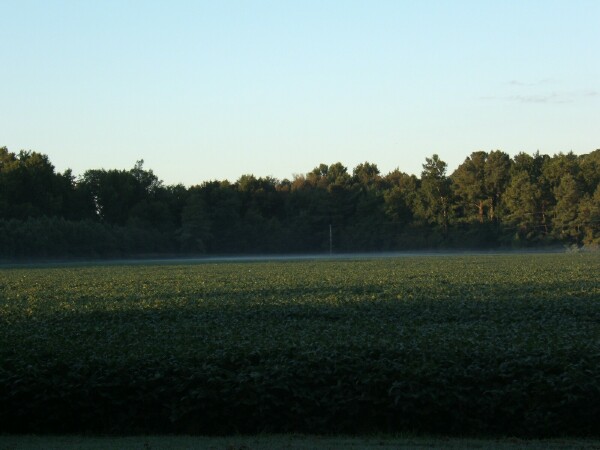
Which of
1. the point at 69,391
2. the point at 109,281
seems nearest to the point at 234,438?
the point at 69,391

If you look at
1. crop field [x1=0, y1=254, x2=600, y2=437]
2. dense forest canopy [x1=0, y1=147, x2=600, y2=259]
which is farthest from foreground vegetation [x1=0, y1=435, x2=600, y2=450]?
dense forest canopy [x1=0, y1=147, x2=600, y2=259]

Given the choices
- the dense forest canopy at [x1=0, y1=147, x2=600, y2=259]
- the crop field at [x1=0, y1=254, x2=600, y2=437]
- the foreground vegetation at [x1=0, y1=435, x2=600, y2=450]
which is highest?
the dense forest canopy at [x1=0, y1=147, x2=600, y2=259]

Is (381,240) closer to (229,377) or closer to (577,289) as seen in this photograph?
(577,289)

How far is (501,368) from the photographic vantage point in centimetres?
1008

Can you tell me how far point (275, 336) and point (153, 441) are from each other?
5.59 meters

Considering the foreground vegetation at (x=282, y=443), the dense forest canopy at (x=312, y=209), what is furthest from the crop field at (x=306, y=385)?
the dense forest canopy at (x=312, y=209)

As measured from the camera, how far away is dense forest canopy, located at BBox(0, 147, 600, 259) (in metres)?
100

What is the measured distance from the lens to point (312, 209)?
117 m

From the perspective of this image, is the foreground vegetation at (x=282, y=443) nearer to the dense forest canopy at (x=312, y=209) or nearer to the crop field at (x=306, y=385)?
the crop field at (x=306, y=385)

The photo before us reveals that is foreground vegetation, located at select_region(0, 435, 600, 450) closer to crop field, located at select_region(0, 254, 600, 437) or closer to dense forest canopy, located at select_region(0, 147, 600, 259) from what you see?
crop field, located at select_region(0, 254, 600, 437)

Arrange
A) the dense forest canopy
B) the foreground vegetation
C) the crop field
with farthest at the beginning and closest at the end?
the dense forest canopy → the crop field → the foreground vegetation

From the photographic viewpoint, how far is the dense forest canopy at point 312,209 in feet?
329

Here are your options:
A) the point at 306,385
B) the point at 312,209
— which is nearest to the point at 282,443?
the point at 306,385

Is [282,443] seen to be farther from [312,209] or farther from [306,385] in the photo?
[312,209]
